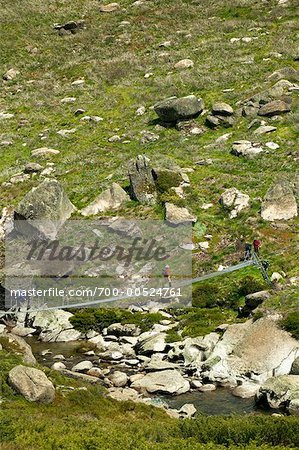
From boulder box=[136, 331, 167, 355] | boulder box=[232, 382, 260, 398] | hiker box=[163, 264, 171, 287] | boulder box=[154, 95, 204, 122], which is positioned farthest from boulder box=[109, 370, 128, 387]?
boulder box=[154, 95, 204, 122]

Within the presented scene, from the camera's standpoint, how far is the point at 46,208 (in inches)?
1368

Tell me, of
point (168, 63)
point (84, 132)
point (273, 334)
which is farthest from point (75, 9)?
point (273, 334)

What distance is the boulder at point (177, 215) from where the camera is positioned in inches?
1312

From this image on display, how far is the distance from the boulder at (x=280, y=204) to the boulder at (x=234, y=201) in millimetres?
1683

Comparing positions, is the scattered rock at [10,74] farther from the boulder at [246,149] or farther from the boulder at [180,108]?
the boulder at [246,149]

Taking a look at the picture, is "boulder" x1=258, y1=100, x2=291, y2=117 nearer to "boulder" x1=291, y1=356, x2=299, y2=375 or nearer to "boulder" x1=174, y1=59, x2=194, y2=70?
"boulder" x1=174, y1=59, x2=194, y2=70

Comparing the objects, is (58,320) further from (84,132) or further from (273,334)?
(84,132)

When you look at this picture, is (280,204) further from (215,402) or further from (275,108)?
(275,108)

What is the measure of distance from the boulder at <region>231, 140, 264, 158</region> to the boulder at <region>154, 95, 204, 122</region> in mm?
7403

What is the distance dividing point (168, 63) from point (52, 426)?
55707 mm

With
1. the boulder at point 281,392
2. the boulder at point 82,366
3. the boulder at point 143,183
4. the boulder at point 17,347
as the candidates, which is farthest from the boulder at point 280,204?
the boulder at point 17,347

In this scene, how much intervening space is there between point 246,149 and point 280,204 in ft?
31.3

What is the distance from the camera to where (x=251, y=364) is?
2225cm

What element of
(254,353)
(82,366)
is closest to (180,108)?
(254,353)
